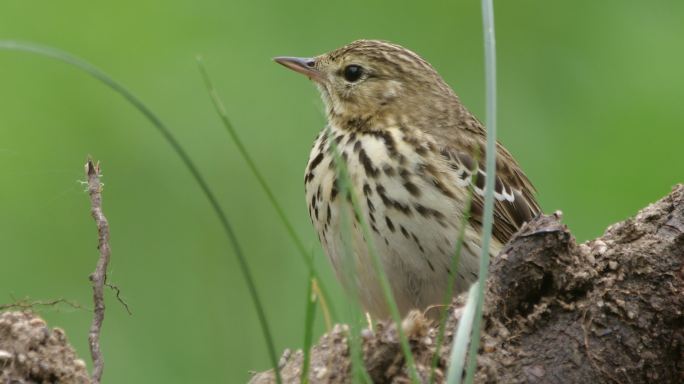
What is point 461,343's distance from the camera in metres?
3.07

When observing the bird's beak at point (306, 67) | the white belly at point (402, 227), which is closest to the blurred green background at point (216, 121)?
the bird's beak at point (306, 67)

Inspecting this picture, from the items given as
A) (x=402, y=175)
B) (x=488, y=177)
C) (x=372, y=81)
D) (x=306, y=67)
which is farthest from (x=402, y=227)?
(x=488, y=177)

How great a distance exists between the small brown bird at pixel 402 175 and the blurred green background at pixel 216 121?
0.71m

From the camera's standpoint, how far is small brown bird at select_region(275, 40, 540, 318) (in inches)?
191

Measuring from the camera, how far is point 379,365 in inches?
132


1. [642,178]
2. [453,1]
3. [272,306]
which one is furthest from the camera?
[453,1]

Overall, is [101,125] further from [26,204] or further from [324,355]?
[324,355]

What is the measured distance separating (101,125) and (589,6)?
3.33 meters

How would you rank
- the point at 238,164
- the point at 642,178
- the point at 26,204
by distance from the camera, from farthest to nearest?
the point at 642,178 < the point at 26,204 < the point at 238,164

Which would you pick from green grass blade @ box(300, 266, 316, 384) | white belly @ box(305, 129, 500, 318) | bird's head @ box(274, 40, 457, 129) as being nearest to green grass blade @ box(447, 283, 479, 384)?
green grass blade @ box(300, 266, 316, 384)

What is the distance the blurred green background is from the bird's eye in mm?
670

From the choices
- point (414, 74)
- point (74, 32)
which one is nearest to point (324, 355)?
point (414, 74)

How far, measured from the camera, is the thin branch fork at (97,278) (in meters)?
3.43

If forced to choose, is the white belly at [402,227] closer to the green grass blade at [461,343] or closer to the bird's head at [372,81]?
the bird's head at [372,81]
